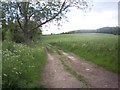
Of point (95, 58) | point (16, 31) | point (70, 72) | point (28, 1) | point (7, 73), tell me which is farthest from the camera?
point (16, 31)

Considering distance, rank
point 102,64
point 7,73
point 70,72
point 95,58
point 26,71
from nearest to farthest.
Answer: point 7,73 → point 26,71 → point 70,72 → point 102,64 → point 95,58

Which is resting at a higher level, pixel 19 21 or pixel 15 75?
pixel 19 21

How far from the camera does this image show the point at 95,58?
21.2 metres

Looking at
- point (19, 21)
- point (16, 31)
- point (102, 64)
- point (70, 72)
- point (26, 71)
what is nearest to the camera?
point (26, 71)

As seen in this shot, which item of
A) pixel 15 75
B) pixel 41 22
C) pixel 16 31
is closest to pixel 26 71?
pixel 15 75

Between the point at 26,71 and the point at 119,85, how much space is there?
4205mm

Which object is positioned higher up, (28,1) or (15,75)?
(28,1)

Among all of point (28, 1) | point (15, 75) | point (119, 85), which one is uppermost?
point (28, 1)

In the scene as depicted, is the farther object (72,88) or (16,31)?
(16,31)

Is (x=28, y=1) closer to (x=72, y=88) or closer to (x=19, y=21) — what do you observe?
(x=19, y=21)

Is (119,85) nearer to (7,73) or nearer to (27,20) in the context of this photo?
(7,73)

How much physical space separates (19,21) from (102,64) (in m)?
18.2

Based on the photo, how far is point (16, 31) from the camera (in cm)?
3975

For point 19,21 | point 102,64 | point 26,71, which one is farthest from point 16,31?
point 26,71
